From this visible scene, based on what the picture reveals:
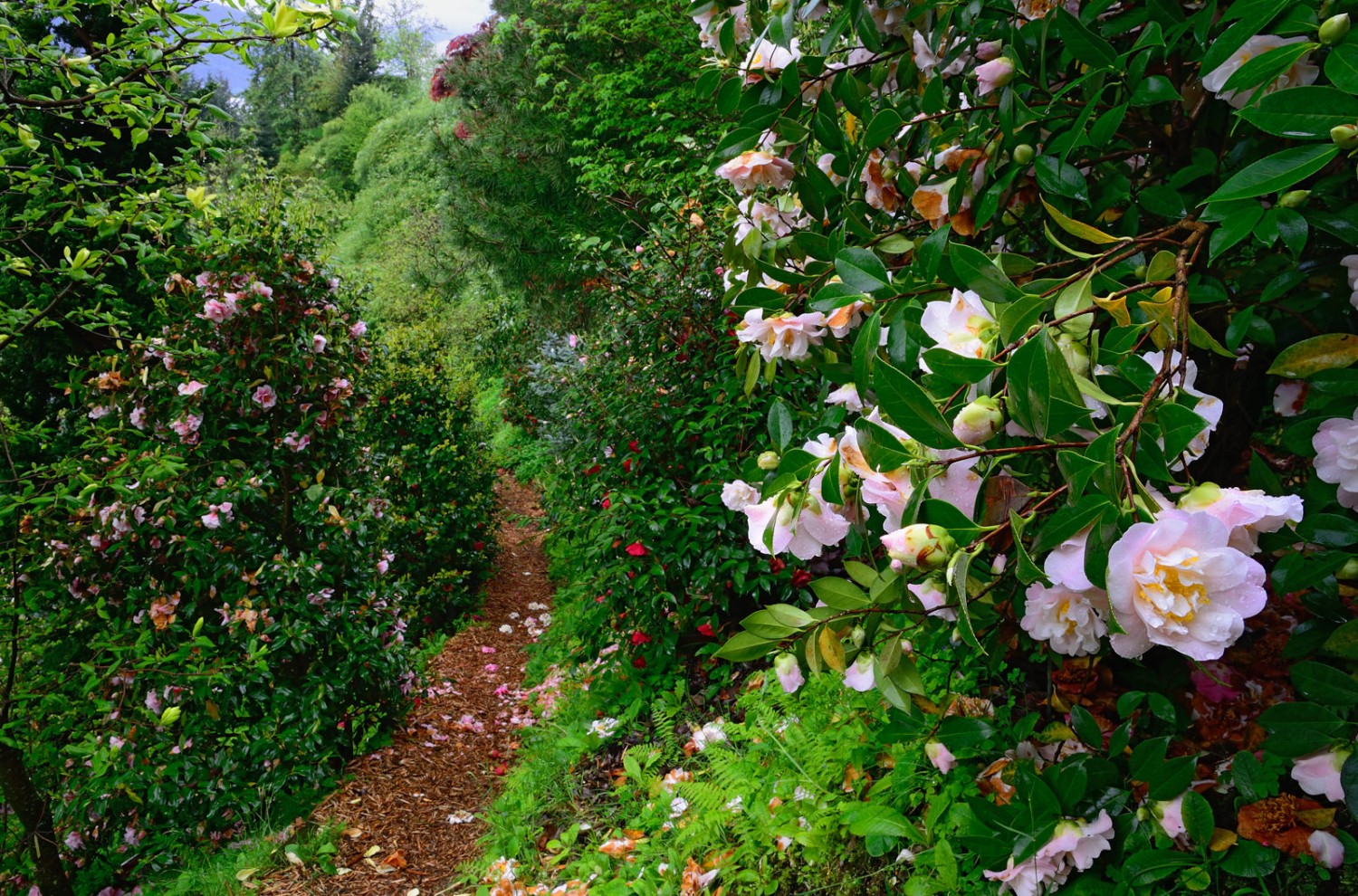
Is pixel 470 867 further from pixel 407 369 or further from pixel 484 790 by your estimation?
pixel 407 369

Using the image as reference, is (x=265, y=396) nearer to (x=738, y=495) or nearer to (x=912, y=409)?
(x=738, y=495)

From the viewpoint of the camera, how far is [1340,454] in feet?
2.35

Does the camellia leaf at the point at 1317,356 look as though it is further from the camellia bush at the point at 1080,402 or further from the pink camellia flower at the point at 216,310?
the pink camellia flower at the point at 216,310

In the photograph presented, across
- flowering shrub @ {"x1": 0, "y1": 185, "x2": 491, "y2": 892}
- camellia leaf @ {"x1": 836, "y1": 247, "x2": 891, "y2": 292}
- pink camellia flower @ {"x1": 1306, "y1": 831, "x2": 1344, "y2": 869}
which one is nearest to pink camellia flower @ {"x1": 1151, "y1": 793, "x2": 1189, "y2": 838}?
pink camellia flower @ {"x1": 1306, "y1": 831, "x2": 1344, "y2": 869}

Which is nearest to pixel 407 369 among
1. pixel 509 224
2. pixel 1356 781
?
pixel 509 224

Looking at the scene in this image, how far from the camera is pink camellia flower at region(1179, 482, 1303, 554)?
0.59 metres

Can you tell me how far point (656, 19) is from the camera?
251 inches

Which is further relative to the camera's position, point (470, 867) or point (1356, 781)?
point (470, 867)

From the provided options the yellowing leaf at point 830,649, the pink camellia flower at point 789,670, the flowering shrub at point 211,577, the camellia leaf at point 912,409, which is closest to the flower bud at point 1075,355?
the camellia leaf at point 912,409

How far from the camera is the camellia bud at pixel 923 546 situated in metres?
0.69

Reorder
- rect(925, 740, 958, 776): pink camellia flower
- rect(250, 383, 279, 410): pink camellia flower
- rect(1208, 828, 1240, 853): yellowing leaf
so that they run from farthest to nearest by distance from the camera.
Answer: rect(250, 383, 279, 410): pink camellia flower
rect(925, 740, 958, 776): pink camellia flower
rect(1208, 828, 1240, 853): yellowing leaf

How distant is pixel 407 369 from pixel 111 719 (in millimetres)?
3630

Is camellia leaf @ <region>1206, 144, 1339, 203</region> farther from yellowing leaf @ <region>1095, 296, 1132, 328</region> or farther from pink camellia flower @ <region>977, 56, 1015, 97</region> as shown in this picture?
pink camellia flower @ <region>977, 56, 1015, 97</region>

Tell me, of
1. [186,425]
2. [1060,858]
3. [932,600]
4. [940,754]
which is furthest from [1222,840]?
[186,425]
